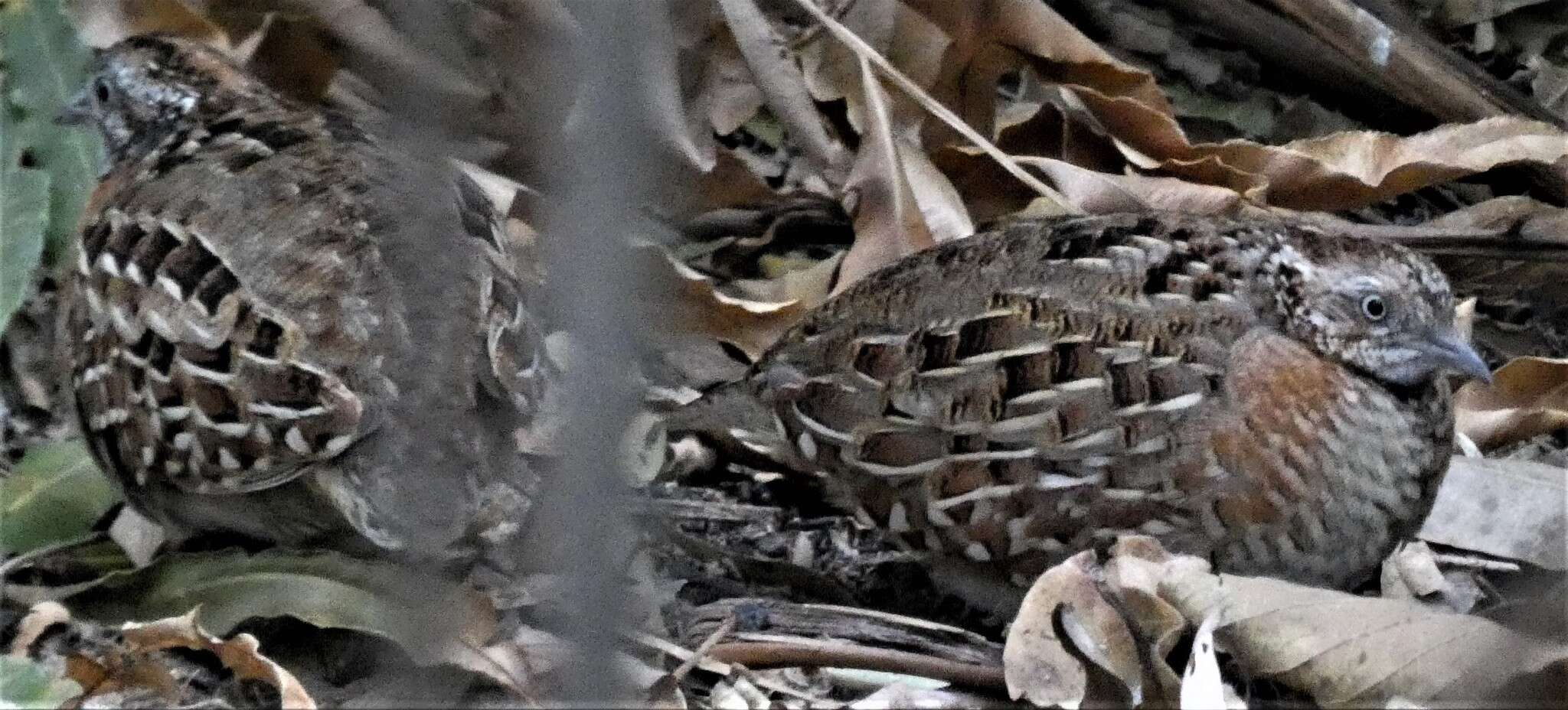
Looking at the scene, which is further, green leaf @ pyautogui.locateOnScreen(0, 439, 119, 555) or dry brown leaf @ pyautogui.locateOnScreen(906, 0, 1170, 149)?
dry brown leaf @ pyautogui.locateOnScreen(906, 0, 1170, 149)

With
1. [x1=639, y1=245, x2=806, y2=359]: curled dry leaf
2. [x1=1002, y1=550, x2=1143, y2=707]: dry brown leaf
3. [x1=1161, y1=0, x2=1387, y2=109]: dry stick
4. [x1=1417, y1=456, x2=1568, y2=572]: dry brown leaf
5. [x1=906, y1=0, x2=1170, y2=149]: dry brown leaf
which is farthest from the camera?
[x1=1161, y1=0, x2=1387, y2=109]: dry stick

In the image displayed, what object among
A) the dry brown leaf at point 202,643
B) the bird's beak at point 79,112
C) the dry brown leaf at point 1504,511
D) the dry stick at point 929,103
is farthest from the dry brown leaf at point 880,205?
the bird's beak at point 79,112

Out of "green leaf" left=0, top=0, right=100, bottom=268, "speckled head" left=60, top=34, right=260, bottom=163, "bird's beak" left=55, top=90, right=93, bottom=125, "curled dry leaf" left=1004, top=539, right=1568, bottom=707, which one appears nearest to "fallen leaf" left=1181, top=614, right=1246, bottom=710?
"curled dry leaf" left=1004, top=539, right=1568, bottom=707

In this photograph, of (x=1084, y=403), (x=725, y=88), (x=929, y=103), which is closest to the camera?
(x=1084, y=403)

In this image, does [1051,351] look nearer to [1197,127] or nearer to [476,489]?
[476,489]

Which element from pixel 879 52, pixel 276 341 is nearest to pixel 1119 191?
pixel 879 52

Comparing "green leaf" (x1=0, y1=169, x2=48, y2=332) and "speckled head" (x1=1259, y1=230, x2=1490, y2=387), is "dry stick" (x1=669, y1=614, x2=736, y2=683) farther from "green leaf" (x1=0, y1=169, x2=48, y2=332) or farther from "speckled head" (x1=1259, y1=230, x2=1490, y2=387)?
"green leaf" (x1=0, y1=169, x2=48, y2=332)

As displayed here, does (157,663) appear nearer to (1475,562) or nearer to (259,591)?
(259,591)
